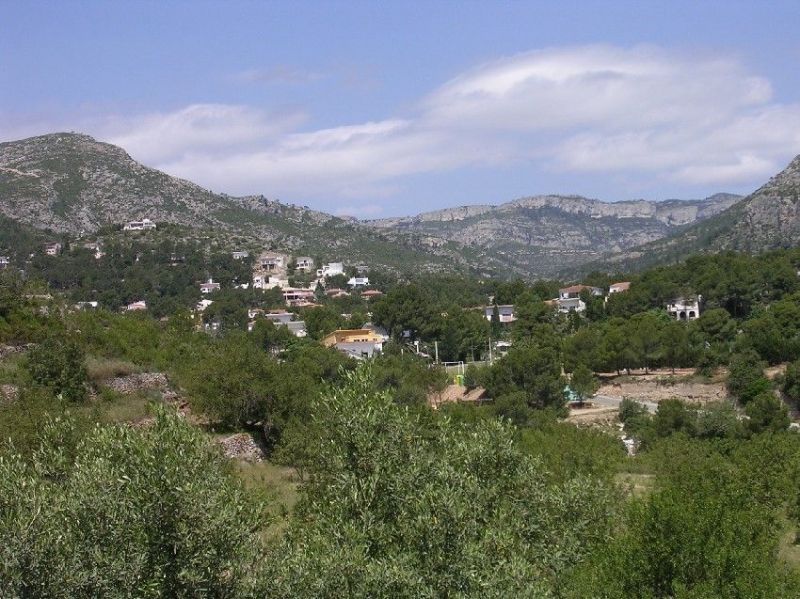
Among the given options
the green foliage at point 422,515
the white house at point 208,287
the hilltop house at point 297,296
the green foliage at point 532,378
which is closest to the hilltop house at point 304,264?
the hilltop house at point 297,296

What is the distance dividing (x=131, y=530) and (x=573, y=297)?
2793 inches

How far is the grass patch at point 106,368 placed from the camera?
2519 centimetres

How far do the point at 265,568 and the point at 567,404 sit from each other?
37107 mm

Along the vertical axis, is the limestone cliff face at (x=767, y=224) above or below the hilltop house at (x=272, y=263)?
above

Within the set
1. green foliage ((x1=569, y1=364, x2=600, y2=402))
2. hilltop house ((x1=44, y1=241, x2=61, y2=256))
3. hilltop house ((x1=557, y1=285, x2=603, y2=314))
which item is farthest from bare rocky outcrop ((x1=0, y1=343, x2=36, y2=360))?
hilltop house ((x1=44, y1=241, x2=61, y2=256))

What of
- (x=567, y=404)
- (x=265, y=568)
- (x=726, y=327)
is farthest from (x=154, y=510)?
(x=726, y=327)

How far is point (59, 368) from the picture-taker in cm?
2281

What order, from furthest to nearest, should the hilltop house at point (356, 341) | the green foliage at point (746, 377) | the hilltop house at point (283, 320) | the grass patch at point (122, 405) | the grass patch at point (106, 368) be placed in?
the hilltop house at point (283, 320) → the hilltop house at point (356, 341) → the green foliage at point (746, 377) → the grass patch at point (106, 368) → the grass patch at point (122, 405)

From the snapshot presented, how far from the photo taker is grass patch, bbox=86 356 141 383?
25.2 m

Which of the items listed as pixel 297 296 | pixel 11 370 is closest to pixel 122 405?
pixel 11 370

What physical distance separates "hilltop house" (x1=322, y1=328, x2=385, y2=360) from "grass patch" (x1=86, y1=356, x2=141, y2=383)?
85.3 feet

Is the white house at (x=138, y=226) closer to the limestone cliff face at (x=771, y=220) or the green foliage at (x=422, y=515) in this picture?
the limestone cliff face at (x=771, y=220)

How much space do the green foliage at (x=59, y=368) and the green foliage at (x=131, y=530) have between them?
14842 millimetres

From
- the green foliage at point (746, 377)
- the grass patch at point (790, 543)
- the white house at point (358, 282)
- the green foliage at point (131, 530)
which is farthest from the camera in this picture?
the white house at point (358, 282)
